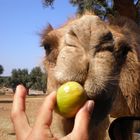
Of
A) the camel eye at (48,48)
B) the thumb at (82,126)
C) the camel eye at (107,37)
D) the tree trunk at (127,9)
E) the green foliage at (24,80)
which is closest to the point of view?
the thumb at (82,126)

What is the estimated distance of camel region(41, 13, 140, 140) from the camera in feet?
6.83

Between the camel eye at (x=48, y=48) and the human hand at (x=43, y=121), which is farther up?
the camel eye at (x=48, y=48)

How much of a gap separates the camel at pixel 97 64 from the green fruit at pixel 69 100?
0.30 meters

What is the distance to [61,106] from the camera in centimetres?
163

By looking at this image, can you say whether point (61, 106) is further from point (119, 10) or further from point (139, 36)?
point (119, 10)

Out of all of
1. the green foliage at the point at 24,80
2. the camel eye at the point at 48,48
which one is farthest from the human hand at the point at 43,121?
the green foliage at the point at 24,80

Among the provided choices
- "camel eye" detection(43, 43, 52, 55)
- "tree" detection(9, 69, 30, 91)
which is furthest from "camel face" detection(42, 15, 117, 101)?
"tree" detection(9, 69, 30, 91)

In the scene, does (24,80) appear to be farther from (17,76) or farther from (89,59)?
(89,59)

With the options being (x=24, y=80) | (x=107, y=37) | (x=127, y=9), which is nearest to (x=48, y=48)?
(x=107, y=37)

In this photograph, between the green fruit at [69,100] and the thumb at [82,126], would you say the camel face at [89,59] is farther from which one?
the thumb at [82,126]

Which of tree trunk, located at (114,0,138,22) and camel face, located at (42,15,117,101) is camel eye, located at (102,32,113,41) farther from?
tree trunk, located at (114,0,138,22)

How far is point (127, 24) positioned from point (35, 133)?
2220mm

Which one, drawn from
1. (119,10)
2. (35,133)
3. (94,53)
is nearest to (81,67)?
(94,53)

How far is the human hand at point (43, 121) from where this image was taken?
4.16ft
